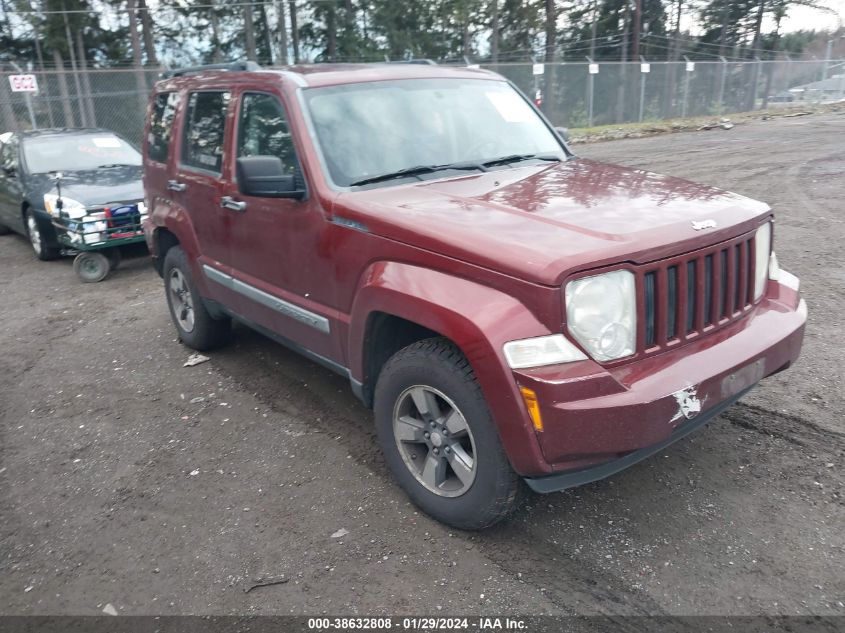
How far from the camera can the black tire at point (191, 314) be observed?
5324 millimetres

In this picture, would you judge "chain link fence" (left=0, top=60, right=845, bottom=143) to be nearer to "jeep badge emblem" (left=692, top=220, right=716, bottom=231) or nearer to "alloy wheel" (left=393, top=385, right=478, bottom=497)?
"alloy wheel" (left=393, top=385, right=478, bottom=497)

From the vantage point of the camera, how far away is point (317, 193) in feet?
11.9

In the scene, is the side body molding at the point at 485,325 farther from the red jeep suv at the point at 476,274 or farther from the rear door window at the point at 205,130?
the rear door window at the point at 205,130

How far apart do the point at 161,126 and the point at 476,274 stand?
3.81m

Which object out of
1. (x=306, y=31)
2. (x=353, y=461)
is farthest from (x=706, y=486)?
(x=306, y=31)

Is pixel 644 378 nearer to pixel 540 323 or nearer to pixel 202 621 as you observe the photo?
pixel 540 323

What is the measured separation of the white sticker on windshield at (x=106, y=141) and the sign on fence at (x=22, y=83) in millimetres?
6116

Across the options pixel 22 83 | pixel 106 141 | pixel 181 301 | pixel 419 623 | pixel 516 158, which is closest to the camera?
pixel 419 623


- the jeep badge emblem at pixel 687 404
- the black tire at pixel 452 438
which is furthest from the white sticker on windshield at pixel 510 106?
the jeep badge emblem at pixel 687 404

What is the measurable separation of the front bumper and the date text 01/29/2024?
20.5 inches

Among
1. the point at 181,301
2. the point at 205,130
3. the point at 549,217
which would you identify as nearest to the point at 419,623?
the point at 549,217

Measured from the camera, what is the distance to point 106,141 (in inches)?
392

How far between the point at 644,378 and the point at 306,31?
3979 cm

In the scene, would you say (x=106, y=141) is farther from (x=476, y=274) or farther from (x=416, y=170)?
(x=476, y=274)
